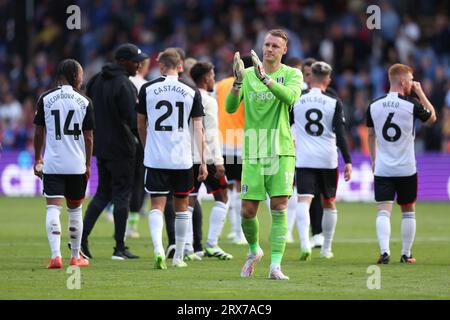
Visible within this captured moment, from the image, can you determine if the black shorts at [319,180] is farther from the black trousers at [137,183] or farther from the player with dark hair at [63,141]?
the player with dark hair at [63,141]

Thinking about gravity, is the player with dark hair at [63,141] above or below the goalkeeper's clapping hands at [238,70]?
below

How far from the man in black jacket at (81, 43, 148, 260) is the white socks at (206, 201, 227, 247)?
1082mm

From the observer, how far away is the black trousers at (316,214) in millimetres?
16281

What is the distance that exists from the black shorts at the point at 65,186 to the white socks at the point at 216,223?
2.35m

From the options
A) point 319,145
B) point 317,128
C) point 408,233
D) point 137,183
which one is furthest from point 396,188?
point 137,183

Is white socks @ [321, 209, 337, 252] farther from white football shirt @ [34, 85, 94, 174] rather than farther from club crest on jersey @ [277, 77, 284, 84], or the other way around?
club crest on jersey @ [277, 77, 284, 84]

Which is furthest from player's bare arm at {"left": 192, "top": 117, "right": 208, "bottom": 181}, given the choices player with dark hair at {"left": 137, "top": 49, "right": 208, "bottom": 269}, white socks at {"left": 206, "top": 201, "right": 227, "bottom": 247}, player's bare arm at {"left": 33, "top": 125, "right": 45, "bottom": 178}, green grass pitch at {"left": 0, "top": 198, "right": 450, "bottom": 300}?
white socks at {"left": 206, "top": 201, "right": 227, "bottom": 247}

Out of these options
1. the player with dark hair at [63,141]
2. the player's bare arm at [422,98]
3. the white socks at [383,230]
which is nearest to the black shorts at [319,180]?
the white socks at [383,230]

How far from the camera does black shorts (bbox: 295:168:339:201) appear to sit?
1475 centimetres

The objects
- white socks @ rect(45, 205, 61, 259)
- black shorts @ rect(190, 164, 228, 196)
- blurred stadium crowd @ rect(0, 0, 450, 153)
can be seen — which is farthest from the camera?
blurred stadium crowd @ rect(0, 0, 450, 153)

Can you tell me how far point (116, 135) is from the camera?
14531 mm

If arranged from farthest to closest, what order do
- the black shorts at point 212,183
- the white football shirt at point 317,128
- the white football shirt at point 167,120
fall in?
the white football shirt at point 317,128 < the black shorts at point 212,183 < the white football shirt at point 167,120

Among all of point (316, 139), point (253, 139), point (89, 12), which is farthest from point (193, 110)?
point (89, 12)

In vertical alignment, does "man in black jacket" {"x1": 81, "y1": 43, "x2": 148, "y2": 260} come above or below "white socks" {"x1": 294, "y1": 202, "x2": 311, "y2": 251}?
above
